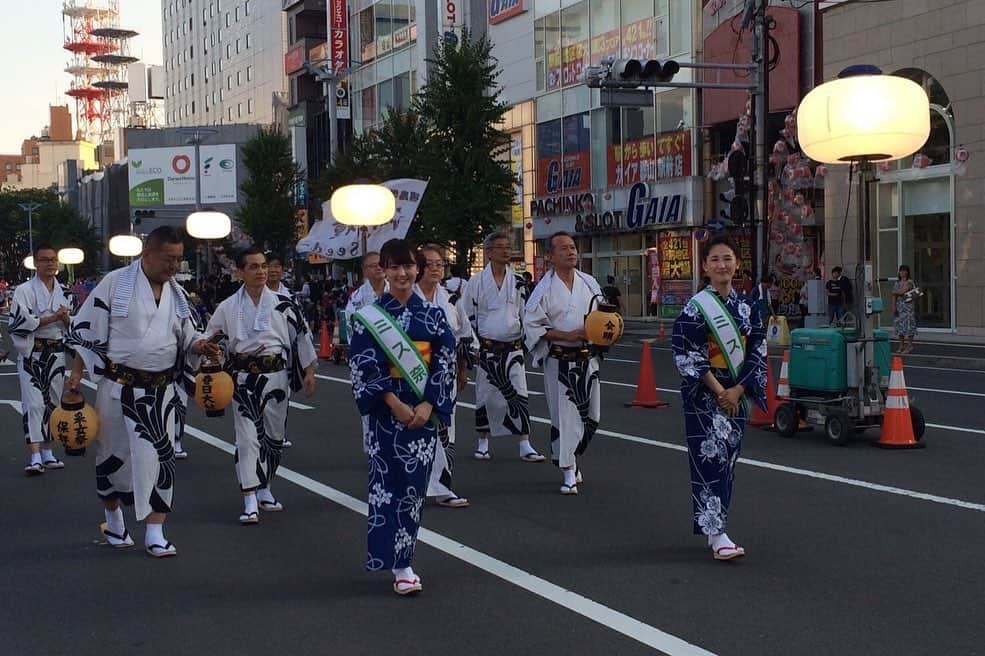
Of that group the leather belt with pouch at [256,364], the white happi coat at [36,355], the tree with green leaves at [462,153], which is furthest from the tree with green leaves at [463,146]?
the leather belt with pouch at [256,364]

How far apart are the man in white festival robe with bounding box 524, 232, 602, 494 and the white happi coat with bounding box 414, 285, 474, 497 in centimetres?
59

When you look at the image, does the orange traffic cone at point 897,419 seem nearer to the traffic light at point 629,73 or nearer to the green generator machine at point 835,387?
the green generator machine at point 835,387

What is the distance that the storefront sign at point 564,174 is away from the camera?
37.4m

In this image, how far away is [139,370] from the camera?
6664mm

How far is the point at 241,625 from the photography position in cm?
537

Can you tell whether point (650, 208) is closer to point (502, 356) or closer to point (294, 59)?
point (502, 356)

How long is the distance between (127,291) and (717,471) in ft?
11.4

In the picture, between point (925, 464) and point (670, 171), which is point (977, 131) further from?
point (925, 464)

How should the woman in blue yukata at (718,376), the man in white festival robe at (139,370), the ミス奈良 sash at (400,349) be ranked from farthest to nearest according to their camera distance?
1. the man in white festival robe at (139,370)
2. the woman in blue yukata at (718,376)
3. the ミス奈良 sash at (400,349)

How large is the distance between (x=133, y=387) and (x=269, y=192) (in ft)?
166

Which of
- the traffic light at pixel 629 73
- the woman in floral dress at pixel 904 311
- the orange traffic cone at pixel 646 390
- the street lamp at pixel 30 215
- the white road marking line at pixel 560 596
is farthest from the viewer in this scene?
the street lamp at pixel 30 215

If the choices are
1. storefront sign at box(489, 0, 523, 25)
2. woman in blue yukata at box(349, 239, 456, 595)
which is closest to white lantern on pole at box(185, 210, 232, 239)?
woman in blue yukata at box(349, 239, 456, 595)

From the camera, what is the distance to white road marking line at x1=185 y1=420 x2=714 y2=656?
495cm

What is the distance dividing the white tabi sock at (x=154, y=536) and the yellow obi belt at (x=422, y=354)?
2.09 metres
